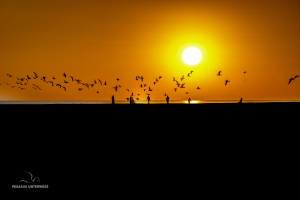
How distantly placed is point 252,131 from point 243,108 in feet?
0.87

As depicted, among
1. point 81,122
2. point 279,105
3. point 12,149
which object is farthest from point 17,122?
point 279,105

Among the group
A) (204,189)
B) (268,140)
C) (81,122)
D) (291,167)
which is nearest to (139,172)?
(204,189)

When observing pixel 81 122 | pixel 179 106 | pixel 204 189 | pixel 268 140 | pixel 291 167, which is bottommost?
pixel 204 189

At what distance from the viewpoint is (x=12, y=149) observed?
1240 mm

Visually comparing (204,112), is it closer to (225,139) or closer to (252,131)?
(225,139)

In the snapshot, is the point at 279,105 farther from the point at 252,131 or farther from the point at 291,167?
the point at 291,167

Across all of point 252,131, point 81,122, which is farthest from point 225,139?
point 81,122

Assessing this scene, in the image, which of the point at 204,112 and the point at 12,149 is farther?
the point at 204,112

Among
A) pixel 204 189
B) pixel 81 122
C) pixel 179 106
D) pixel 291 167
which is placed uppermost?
pixel 179 106

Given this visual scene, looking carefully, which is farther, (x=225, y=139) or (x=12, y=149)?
(x=225, y=139)

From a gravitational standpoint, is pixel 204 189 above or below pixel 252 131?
below

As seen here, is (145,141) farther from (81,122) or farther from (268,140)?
(268,140)

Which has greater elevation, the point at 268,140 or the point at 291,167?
the point at 268,140

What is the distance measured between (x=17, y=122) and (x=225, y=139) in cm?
214
